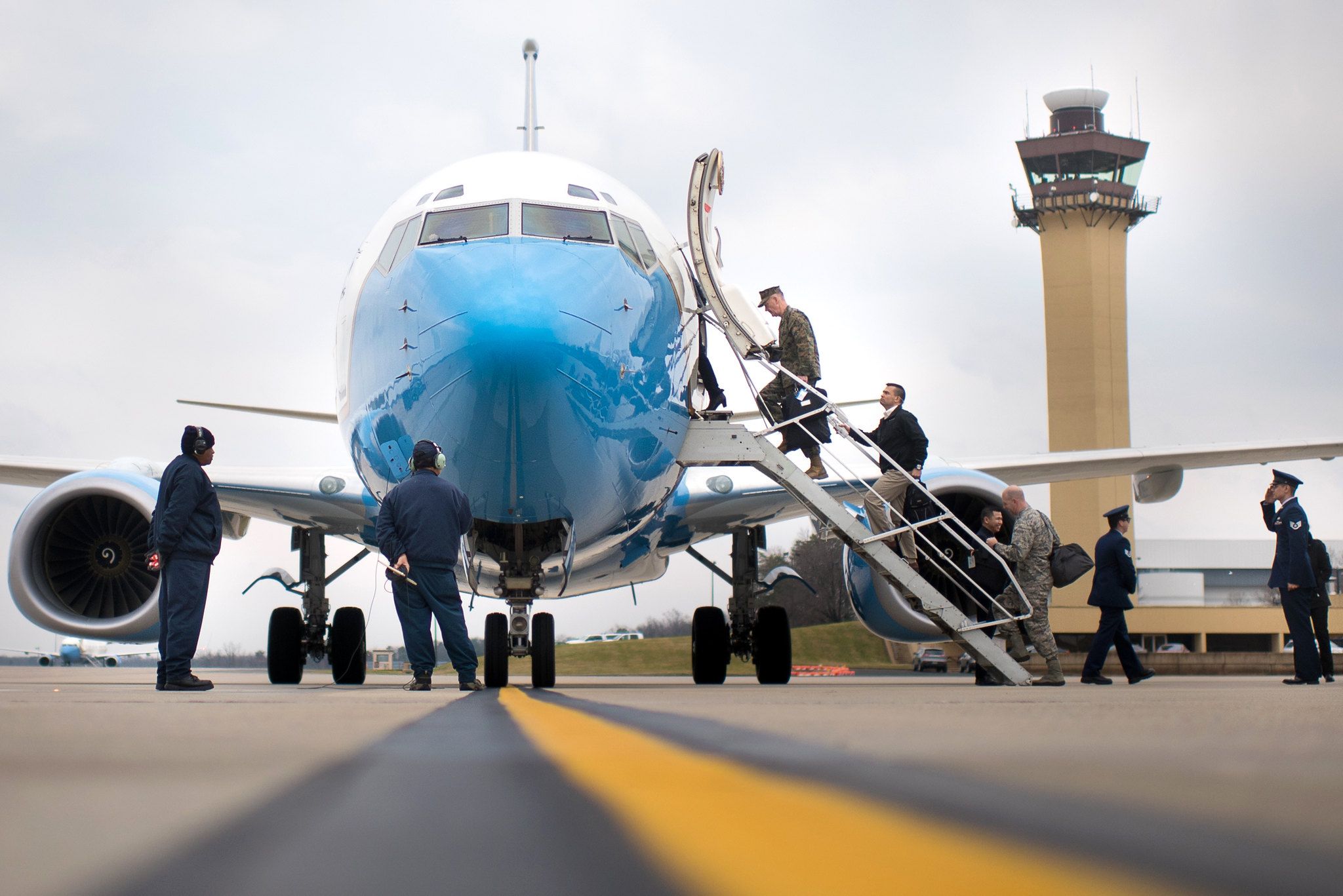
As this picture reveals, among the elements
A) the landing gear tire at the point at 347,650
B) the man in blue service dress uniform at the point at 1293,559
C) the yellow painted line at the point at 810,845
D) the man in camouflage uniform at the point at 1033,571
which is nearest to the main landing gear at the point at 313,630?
the landing gear tire at the point at 347,650

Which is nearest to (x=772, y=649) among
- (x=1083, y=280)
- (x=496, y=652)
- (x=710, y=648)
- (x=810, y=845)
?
(x=710, y=648)

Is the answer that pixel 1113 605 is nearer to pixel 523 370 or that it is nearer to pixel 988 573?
pixel 988 573

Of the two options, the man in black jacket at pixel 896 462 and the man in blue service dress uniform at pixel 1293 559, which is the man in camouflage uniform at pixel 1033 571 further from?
the man in blue service dress uniform at pixel 1293 559

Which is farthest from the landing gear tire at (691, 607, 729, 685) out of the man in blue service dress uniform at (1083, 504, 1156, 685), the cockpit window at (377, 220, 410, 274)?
the cockpit window at (377, 220, 410, 274)

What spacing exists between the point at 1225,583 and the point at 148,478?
68788mm

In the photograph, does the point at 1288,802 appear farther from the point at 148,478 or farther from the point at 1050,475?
the point at 1050,475

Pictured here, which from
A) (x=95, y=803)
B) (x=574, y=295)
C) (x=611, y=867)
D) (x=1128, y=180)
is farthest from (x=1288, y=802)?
(x=1128, y=180)

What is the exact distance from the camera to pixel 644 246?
865 centimetres

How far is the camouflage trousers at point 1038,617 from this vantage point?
835 centimetres

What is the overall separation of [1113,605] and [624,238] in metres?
4.46

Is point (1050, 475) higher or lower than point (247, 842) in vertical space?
higher

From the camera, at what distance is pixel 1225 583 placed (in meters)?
69.6

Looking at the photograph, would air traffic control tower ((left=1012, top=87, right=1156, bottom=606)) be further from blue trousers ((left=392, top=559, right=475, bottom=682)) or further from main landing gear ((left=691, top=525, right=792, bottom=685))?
blue trousers ((left=392, top=559, right=475, bottom=682))

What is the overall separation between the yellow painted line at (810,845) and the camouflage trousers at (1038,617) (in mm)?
7042
